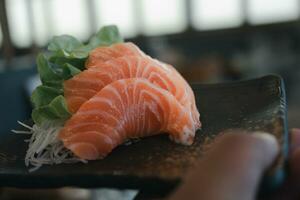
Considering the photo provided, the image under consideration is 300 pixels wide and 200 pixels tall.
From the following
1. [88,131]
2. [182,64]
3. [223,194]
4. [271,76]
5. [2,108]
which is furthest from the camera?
[182,64]

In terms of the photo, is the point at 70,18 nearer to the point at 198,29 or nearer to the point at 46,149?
the point at 198,29

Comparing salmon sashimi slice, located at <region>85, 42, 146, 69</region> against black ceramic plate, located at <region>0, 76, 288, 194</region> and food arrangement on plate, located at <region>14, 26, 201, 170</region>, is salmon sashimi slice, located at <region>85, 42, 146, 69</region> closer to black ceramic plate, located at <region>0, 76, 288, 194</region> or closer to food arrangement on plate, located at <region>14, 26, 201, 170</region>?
food arrangement on plate, located at <region>14, 26, 201, 170</region>

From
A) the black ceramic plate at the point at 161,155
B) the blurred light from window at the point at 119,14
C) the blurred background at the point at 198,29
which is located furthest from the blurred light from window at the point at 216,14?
the black ceramic plate at the point at 161,155

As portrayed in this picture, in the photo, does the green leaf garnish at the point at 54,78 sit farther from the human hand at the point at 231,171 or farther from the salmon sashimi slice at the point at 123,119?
the human hand at the point at 231,171

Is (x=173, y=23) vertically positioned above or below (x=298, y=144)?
below

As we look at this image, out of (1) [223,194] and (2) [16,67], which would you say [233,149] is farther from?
(2) [16,67]

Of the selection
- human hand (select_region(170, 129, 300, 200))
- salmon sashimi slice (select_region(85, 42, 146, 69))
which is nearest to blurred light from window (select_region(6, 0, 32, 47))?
salmon sashimi slice (select_region(85, 42, 146, 69))

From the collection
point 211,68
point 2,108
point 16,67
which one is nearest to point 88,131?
point 2,108
